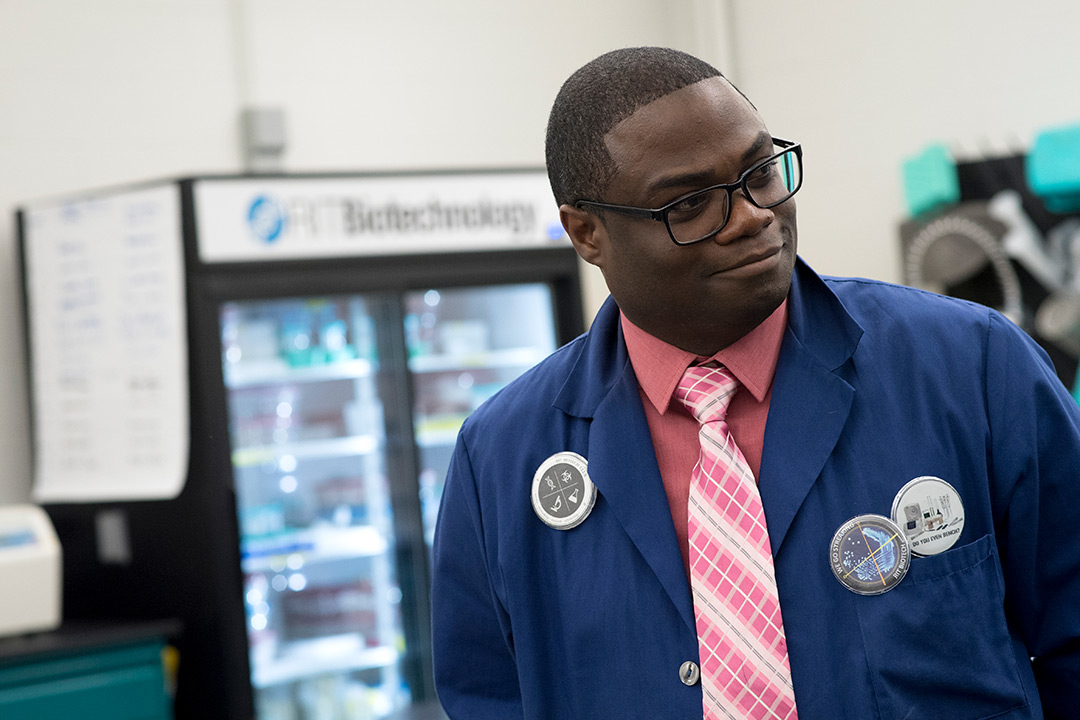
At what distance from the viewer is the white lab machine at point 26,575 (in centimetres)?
337

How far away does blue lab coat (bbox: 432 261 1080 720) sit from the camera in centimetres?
104

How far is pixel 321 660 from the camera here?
4.27 m

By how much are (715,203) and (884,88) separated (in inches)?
185

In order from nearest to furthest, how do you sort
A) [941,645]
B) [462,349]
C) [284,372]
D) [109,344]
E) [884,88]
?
1. [941,645]
2. [109,344]
3. [284,372]
4. [462,349]
5. [884,88]

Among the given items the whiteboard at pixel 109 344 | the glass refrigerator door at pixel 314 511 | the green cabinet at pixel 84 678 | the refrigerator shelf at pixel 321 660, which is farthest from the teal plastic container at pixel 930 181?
the green cabinet at pixel 84 678

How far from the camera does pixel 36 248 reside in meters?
3.92

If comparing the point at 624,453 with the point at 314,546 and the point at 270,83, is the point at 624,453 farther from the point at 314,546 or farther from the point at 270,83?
the point at 270,83

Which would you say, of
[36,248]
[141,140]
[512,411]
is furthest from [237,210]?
[512,411]

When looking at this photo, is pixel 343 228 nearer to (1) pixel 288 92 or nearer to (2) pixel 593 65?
(1) pixel 288 92

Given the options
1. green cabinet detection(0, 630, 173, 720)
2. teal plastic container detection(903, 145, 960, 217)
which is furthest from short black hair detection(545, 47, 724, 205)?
teal plastic container detection(903, 145, 960, 217)

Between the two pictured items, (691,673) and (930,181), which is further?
(930,181)

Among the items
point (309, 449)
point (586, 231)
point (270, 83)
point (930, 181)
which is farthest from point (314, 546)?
point (586, 231)

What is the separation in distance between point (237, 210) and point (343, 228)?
373mm

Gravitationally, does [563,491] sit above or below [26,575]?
above
